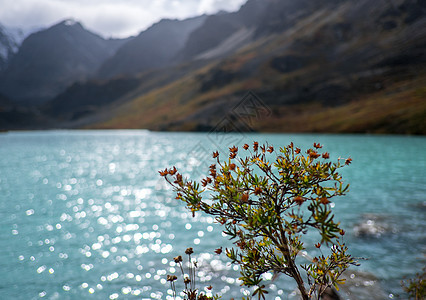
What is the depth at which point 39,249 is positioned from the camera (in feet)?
51.5

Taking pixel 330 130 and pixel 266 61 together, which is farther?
pixel 266 61

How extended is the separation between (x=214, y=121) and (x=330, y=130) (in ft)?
191

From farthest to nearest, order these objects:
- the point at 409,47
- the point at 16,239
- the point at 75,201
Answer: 1. the point at 409,47
2. the point at 75,201
3. the point at 16,239

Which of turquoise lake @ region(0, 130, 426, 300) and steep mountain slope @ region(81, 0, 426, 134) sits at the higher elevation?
steep mountain slope @ region(81, 0, 426, 134)

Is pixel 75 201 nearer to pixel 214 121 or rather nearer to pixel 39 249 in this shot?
pixel 39 249

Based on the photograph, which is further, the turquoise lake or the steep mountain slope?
the steep mountain slope

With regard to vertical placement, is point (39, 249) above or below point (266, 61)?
below

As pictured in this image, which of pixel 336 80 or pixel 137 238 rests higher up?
pixel 336 80

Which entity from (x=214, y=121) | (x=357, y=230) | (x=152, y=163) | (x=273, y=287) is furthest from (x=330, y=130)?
(x=273, y=287)

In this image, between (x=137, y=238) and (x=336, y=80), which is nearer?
(x=137, y=238)

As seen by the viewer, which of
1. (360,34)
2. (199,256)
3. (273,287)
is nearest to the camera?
(273,287)

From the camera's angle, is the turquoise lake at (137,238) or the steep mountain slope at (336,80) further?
the steep mountain slope at (336,80)

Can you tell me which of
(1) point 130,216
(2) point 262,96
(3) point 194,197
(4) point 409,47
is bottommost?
(1) point 130,216

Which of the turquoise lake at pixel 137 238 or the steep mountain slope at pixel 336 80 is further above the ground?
the steep mountain slope at pixel 336 80
